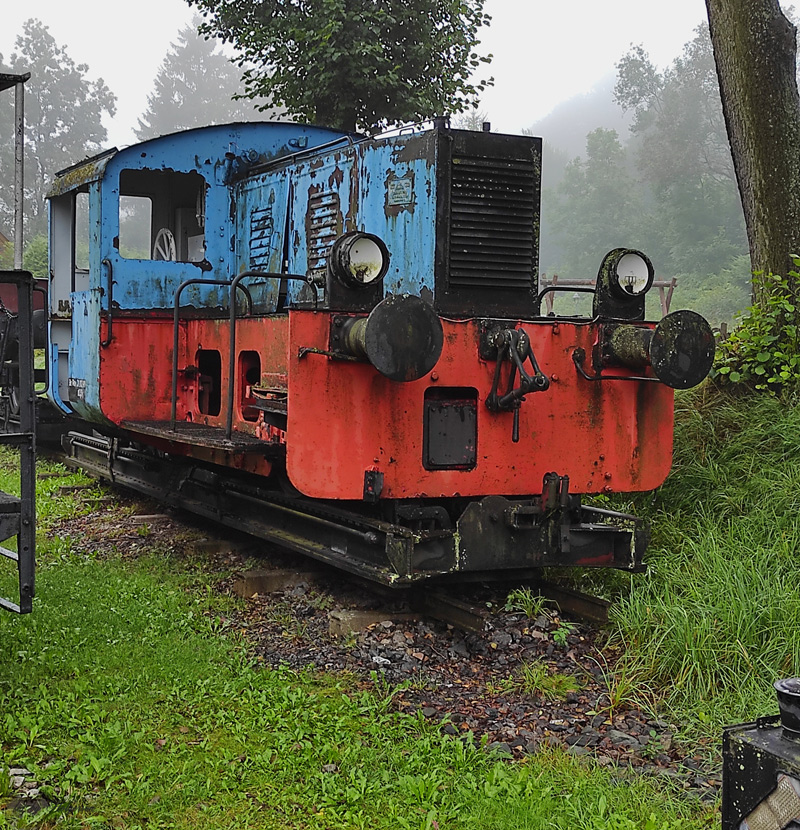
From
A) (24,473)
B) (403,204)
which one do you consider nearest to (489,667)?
(24,473)

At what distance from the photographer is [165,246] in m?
7.90

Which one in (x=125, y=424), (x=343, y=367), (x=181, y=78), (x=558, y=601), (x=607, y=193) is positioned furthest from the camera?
(x=181, y=78)

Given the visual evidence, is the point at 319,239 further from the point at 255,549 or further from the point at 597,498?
the point at 597,498

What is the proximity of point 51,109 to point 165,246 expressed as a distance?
48.6 meters

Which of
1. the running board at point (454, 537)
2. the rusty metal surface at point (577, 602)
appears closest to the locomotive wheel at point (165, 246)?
the running board at point (454, 537)

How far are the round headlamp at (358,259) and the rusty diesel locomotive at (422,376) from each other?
0.01 m

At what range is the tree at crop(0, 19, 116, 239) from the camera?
49.7m

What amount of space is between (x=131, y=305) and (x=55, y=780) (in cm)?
442

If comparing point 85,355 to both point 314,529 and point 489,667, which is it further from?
point 489,667

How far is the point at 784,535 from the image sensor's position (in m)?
5.42

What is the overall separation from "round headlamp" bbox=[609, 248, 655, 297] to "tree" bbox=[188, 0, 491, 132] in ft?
17.4

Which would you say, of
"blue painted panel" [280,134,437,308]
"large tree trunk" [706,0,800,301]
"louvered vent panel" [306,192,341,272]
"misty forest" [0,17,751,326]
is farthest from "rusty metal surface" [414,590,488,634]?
"misty forest" [0,17,751,326]

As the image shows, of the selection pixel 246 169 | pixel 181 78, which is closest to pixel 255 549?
pixel 246 169

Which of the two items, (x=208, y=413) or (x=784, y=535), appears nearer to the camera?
(x=784, y=535)
